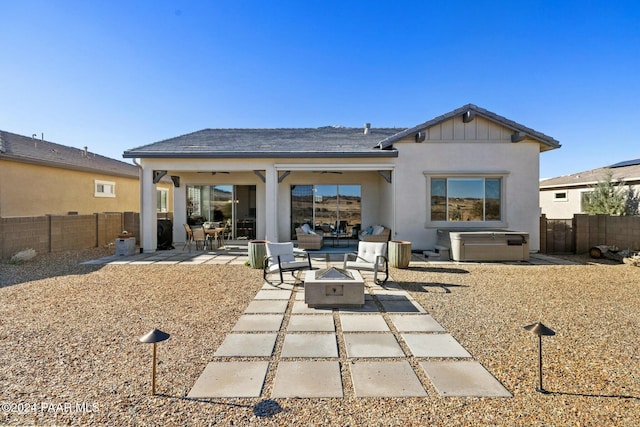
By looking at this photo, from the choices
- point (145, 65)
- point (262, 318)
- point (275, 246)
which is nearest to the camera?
point (262, 318)

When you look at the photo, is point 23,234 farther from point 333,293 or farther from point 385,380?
point 385,380

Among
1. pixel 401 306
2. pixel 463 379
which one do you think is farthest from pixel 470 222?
pixel 463 379

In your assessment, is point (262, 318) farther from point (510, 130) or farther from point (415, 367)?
point (510, 130)

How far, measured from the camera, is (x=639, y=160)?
58.3 feet

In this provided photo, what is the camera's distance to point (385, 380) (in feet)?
9.65

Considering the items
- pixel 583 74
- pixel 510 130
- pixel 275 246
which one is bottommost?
pixel 275 246

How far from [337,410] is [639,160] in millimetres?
24512

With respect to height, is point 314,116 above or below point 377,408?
above

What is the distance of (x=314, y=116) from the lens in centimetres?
1923

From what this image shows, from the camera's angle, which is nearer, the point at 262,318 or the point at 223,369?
the point at 223,369

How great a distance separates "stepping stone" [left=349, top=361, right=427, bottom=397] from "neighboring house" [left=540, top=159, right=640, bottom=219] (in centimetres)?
1816

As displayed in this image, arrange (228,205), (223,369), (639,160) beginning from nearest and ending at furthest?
(223,369) < (228,205) < (639,160)

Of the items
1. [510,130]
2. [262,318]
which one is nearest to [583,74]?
[510,130]

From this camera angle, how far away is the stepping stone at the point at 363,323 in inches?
165
